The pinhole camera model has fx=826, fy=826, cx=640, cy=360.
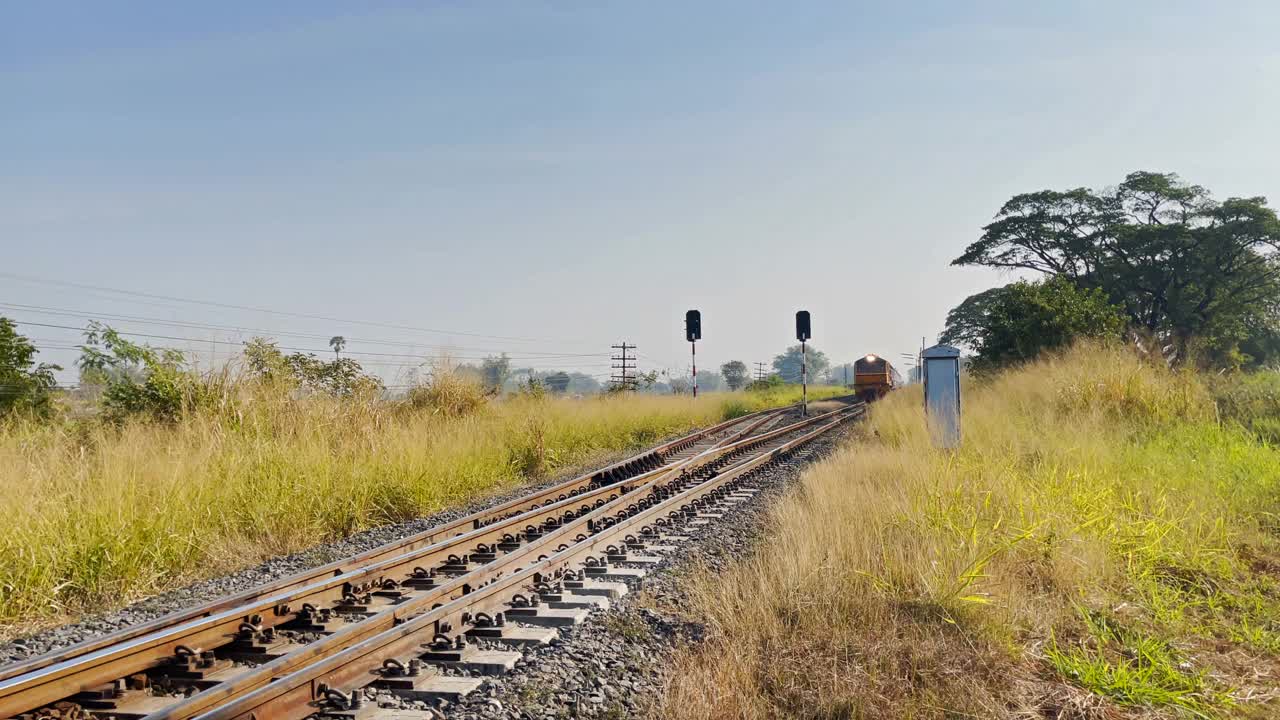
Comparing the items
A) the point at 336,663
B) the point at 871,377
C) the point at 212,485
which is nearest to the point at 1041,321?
the point at 871,377

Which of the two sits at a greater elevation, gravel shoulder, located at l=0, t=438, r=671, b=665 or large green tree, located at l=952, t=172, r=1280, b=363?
large green tree, located at l=952, t=172, r=1280, b=363

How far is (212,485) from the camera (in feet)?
24.0

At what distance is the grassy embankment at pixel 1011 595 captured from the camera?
141 inches

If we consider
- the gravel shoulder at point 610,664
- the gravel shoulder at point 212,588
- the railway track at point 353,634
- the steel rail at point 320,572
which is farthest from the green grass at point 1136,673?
the gravel shoulder at point 212,588

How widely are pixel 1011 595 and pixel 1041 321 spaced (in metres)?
18.4

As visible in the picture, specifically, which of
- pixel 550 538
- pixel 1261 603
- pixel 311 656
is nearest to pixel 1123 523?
pixel 1261 603

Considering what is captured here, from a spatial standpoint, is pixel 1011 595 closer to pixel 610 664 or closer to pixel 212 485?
pixel 610 664

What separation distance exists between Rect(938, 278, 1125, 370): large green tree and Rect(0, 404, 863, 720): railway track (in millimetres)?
15806

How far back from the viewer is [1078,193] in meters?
37.6

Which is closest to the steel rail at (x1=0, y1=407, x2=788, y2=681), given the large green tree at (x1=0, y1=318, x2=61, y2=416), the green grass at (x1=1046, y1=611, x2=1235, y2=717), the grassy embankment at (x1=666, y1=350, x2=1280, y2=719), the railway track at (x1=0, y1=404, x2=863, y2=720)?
the railway track at (x1=0, y1=404, x2=863, y2=720)

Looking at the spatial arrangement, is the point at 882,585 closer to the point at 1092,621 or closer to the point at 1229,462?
the point at 1092,621

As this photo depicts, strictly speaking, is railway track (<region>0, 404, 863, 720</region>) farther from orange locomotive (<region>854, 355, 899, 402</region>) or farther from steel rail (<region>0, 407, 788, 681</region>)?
orange locomotive (<region>854, 355, 899, 402</region>)

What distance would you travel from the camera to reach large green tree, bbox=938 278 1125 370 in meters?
20.2

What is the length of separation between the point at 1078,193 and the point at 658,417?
2730cm
